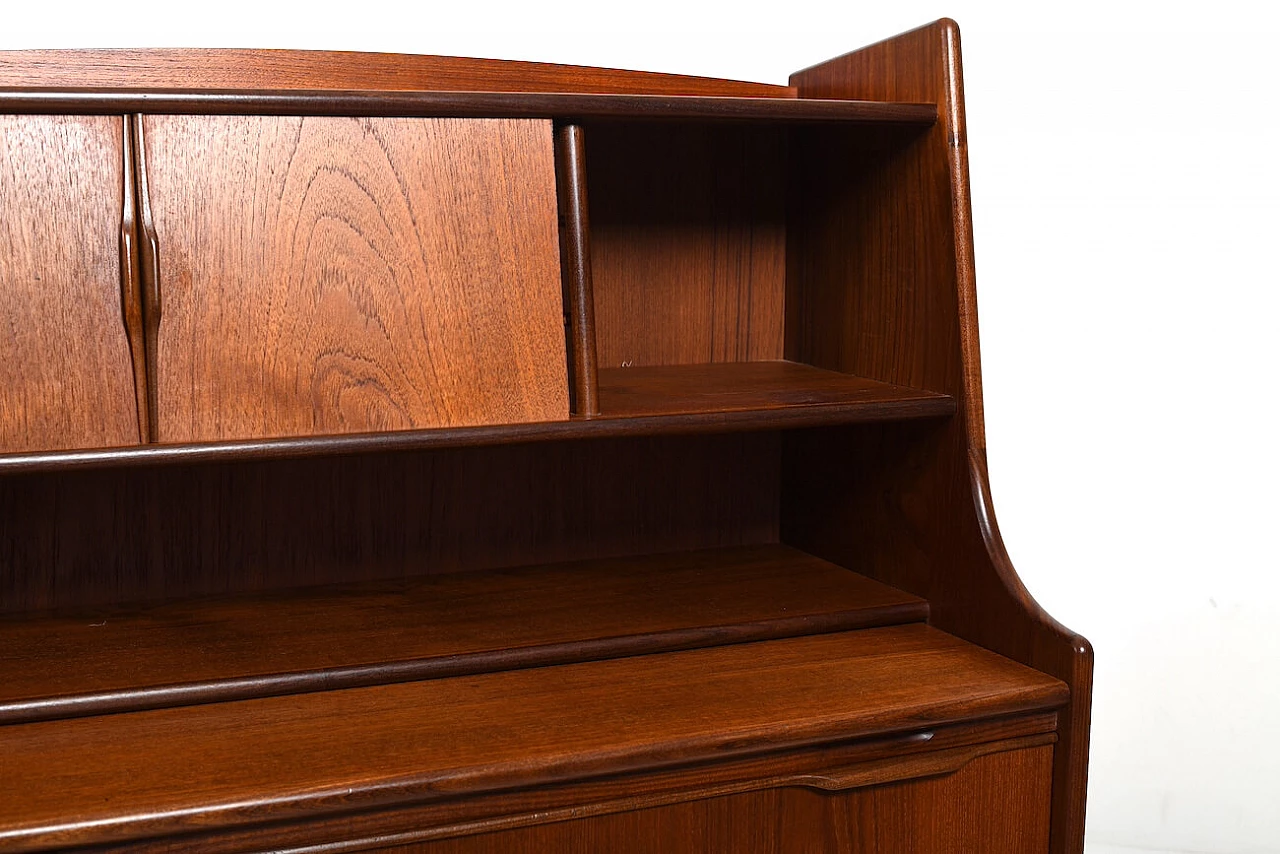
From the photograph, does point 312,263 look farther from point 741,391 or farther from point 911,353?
point 911,353

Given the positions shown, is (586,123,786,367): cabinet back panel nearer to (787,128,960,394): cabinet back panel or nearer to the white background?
(787,128,960,394): cabinet back panel

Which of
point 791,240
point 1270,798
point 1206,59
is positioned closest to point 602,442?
point 791,240

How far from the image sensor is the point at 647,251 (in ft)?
6.36

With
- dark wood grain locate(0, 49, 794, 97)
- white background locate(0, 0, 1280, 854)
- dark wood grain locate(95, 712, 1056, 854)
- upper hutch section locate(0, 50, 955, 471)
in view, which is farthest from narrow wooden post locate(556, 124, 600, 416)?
white background locate(0, 0, 1280, 854)

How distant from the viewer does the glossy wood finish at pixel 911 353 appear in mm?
1639

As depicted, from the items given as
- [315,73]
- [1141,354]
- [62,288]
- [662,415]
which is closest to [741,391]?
[662,415]

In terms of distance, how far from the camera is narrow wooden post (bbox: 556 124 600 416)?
155cm

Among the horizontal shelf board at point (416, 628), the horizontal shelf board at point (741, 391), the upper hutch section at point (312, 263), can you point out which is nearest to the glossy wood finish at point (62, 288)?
the upper hutch section at point (312, 263)

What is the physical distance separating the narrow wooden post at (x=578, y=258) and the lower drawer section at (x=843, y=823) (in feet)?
1.53

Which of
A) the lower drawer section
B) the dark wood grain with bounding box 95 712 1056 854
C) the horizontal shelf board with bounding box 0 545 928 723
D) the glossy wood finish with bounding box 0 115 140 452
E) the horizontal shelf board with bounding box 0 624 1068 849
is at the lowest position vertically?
the lower drawer section

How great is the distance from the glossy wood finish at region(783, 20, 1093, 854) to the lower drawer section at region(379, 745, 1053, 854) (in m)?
0.06

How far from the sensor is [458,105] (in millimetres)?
1479

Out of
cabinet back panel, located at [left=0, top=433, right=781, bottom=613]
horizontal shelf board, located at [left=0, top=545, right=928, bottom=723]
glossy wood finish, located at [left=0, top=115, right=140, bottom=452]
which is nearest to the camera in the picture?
glossy wood finish, located at [left=0, top=115, right=140, bottom=452]

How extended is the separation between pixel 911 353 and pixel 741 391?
0.77ft
